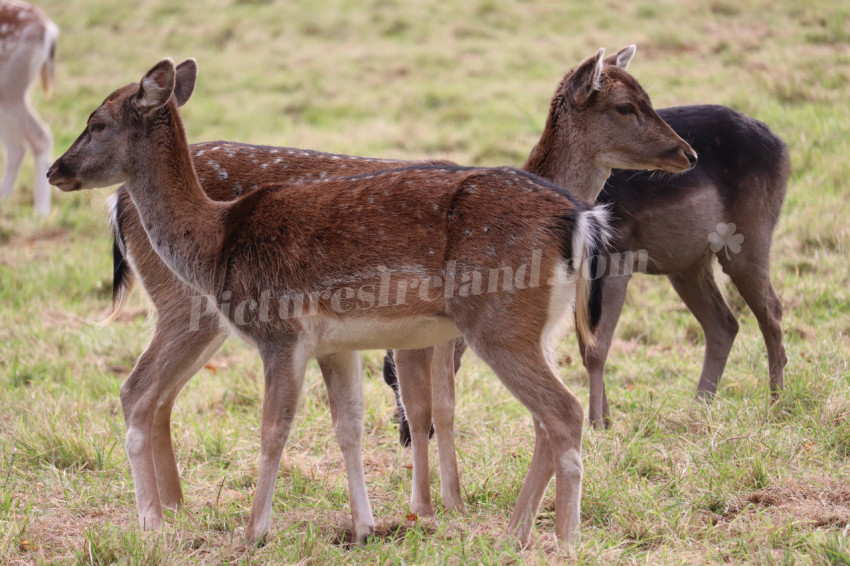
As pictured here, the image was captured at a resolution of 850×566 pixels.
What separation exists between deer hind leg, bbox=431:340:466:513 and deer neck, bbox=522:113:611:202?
938mm

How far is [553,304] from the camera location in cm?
364

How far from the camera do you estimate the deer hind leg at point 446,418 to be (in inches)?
171

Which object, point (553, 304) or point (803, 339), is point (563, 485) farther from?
point (803, 339)

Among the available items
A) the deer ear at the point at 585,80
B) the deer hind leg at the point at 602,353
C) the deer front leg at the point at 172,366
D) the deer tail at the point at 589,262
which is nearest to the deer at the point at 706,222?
the deer hind leg at the point at 602,353

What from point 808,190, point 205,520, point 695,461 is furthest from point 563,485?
point 808,190

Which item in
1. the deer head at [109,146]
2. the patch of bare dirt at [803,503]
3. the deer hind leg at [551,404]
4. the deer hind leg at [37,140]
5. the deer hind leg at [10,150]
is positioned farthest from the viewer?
the deer hind leg at [10,150]

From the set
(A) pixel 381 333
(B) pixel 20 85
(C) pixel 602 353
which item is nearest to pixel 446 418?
(A) pixel 381 333

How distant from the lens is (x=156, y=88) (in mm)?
4031

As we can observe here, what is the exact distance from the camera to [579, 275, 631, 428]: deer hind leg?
5238mm

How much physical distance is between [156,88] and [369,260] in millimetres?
1154

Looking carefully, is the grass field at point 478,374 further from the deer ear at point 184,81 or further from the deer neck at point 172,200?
the deer ear at point 184,81

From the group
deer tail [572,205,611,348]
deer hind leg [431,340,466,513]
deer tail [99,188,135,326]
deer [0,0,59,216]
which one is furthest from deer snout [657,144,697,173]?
deer [0,0,59,216]

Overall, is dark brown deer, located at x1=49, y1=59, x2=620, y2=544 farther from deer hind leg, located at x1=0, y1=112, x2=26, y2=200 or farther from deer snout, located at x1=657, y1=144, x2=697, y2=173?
deer hind leg, located at x1=0, y1=112, x2=26, y2=200

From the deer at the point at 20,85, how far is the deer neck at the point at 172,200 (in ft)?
19.3
